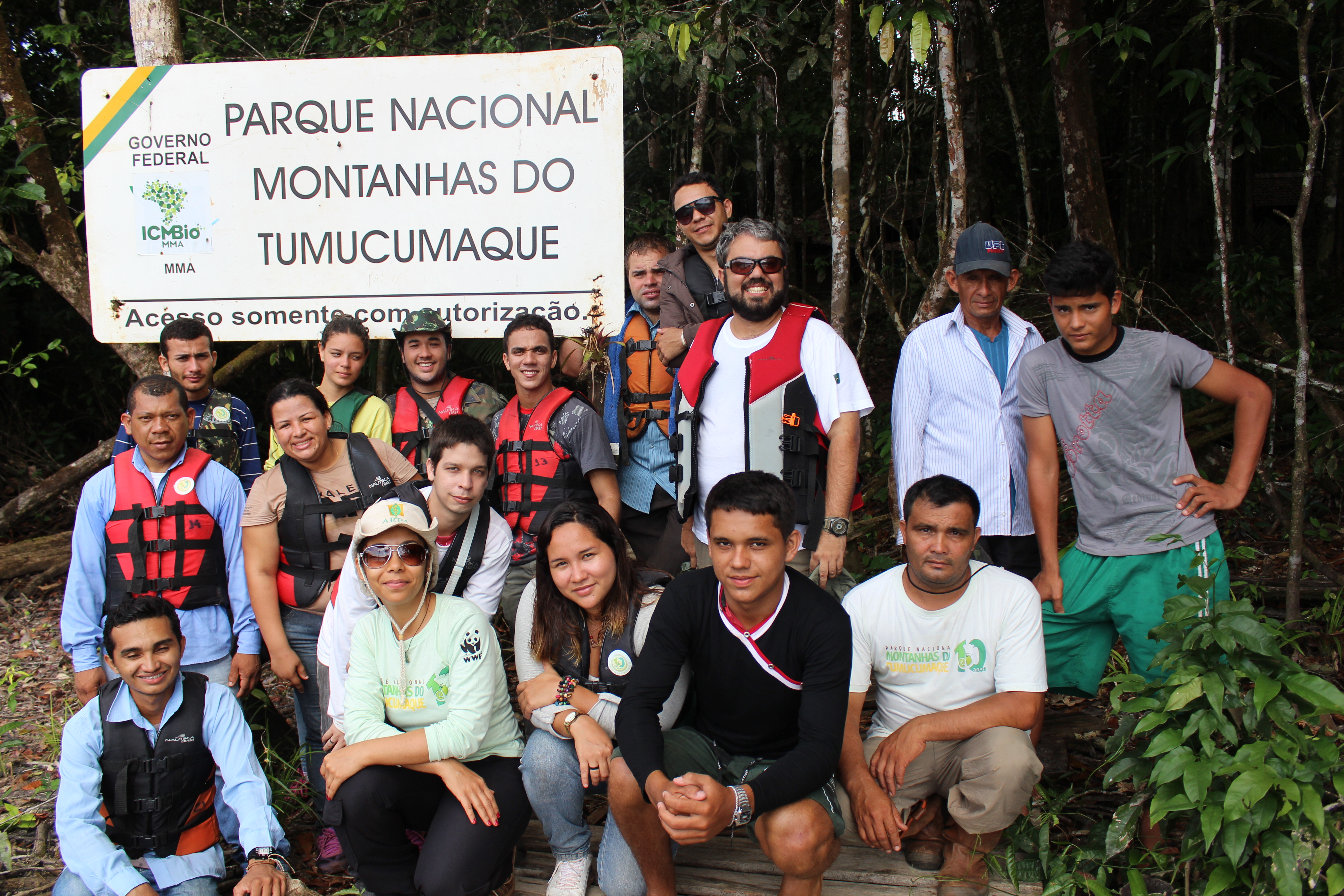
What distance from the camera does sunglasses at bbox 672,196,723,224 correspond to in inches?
157

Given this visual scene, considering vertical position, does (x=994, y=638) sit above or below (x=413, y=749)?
above

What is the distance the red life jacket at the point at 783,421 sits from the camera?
11.3 ft

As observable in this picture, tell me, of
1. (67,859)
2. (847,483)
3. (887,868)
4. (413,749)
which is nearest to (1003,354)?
(847,483)

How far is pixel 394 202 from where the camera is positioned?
15.2 ft

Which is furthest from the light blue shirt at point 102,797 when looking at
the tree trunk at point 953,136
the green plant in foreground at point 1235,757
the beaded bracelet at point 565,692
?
the tree trunk at point 953,136

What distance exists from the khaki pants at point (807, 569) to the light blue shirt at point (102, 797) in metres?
1.69

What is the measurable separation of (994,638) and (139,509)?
3.18 meters

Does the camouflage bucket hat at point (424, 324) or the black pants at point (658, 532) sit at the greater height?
the camouflage bucket hat at point (424, 324)

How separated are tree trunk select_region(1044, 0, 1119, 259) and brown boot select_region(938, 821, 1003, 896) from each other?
366cm

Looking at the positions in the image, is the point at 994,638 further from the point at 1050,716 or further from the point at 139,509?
the point at 139,509

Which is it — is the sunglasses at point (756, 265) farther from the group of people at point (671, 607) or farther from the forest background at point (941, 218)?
the forest background at point (941, 218)

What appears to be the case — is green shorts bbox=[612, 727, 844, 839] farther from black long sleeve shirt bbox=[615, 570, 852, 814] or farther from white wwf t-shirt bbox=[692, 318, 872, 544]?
white wwf t-shirt bbox=[692, 318, 872, 544]

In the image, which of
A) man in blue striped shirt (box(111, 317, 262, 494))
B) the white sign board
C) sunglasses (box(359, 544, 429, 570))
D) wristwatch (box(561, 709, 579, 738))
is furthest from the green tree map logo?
wristwatch (box(561, 709, 579, 738))

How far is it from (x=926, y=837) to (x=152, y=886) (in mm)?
2496
